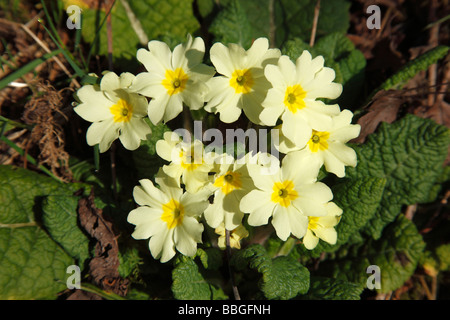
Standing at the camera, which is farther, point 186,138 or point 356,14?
point 356,14

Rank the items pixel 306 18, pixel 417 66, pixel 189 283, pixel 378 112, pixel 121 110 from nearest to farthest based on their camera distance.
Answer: pixel 121 110 < pixel 189 283 < pixel 417 66 < pixel 378 112 < pixel 306 18

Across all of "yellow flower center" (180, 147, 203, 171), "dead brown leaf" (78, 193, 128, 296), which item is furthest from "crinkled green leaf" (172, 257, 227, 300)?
"yellow flower center" (180, 147, 203, 171)

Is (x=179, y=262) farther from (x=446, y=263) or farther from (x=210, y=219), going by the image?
(x=446, y=263)

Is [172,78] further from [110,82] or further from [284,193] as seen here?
[284,193]

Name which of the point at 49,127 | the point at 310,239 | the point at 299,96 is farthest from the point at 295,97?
the point at 49,127

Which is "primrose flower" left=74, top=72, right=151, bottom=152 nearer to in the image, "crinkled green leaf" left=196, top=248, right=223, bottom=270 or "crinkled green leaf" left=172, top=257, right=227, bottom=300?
"crinkled green leaf" left=172, top=257, right=227, bottom=300
